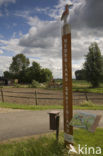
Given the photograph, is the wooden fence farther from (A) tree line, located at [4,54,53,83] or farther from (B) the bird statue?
(A) tree line, located at [4,54,53,83]

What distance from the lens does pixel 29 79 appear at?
5012 cm

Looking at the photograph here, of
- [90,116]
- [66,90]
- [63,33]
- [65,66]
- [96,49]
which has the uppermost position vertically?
[96,49]

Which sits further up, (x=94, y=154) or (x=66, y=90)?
(x=66, y=90)

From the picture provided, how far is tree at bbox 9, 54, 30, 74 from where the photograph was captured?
5703cm

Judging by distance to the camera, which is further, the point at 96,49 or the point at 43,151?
the point at 96,49

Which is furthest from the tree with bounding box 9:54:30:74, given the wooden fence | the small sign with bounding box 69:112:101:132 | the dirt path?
the small sign with bounding box 69:112:101:132

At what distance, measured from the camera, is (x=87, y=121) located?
3.32 m

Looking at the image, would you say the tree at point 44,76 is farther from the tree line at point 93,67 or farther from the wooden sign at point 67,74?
the wooden sign at point 67,74

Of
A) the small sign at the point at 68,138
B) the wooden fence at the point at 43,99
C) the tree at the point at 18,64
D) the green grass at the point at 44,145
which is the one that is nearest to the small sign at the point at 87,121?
the small sign at the point at 68,138

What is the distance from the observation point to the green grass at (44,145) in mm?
3680

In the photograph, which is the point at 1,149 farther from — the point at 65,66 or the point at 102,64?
the point at 102,64

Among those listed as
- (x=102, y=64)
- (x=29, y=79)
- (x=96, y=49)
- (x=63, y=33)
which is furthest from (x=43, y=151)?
(x=29, y=79)

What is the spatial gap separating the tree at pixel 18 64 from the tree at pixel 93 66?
31.8 meters

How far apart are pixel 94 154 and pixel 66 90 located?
5.93 feet
